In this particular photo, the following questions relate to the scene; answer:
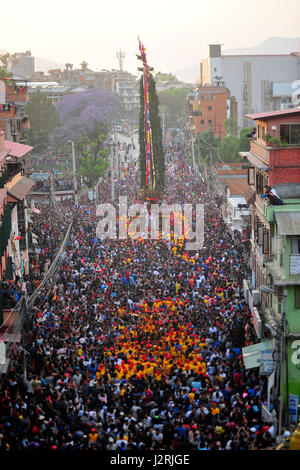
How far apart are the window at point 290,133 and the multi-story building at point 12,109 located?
1895 centimetres

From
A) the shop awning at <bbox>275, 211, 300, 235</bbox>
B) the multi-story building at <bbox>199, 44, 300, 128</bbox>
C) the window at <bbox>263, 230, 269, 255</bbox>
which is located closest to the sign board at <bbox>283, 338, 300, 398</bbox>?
the shop awning at <bbox>275, 211, 300, 235</bbox>

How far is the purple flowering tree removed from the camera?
72.3 meters

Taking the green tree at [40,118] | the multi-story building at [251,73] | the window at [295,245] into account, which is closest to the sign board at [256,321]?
the window at [295,245]

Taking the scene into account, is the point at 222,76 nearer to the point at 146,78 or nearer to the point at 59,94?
the point at 59,94

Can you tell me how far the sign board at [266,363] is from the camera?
22172mm

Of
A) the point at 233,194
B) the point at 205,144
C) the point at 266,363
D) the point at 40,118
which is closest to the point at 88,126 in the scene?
the point at 40,118

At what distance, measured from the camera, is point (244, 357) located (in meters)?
24.1

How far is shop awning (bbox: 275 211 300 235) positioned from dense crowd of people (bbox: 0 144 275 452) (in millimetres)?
4349

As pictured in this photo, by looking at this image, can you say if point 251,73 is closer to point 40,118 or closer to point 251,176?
point 40,118

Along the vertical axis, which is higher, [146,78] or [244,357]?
[146,78]

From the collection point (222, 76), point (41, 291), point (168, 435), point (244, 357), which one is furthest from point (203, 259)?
point (222, 76)

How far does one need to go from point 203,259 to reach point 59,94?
8883 centimetres

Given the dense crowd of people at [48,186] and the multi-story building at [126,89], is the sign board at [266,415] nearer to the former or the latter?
the dense crowd of people at [48,186]

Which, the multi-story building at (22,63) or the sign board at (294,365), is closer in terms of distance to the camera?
the sign board at (294,365)
